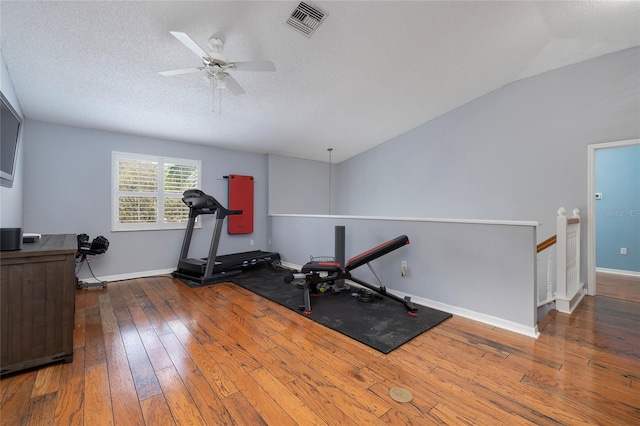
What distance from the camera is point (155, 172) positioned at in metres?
4.60

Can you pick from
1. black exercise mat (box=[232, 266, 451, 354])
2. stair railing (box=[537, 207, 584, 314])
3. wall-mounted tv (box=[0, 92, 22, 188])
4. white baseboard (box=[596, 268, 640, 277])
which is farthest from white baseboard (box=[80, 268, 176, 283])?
white baseboard (box=[596, 268, 640, 277])

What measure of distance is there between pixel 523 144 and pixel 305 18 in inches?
154

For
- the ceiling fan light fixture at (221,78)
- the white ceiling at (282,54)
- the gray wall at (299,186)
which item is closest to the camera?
the white ceiling at (282,54)

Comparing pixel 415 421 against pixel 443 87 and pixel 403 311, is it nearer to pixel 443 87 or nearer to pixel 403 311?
pixel 403 311

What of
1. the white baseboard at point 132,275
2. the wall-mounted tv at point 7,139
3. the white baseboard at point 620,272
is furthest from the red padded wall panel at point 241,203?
the white baseboard at point 620,272

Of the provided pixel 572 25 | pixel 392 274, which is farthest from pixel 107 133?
pixel 572 25

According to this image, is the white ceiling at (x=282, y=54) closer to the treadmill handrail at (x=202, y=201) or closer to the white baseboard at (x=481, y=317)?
the treadmill handrail at (x=202, y=201)

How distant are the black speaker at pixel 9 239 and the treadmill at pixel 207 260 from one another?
7.64 feet

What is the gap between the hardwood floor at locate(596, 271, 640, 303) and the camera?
362 cm

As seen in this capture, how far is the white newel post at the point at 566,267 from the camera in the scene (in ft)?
10.1

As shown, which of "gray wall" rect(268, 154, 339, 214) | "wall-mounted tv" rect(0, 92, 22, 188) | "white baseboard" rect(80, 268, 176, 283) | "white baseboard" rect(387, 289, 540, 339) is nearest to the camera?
"wall-mounted tv" rect(0, 92, 22, 188)

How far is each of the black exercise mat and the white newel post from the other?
5.05 ft

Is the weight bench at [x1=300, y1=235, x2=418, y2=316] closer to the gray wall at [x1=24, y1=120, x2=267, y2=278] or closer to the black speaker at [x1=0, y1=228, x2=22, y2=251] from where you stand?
the black speaker at [x1=0, y1=228, x2=22, y2=251]

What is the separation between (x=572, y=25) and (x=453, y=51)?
132cm
